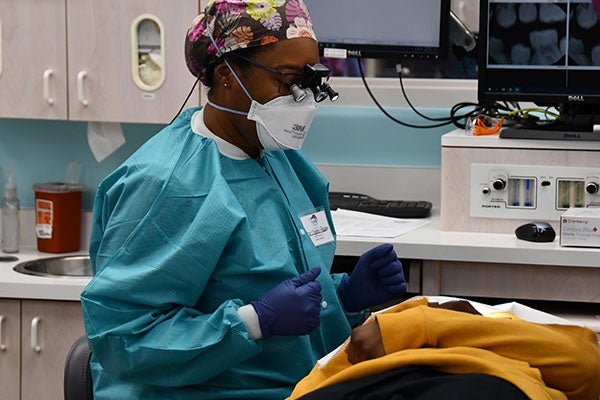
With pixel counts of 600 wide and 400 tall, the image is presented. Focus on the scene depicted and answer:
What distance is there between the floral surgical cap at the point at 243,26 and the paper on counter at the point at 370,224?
85cm

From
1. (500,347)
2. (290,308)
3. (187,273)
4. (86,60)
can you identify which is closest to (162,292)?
(187,273)

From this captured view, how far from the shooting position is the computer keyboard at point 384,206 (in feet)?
9.87

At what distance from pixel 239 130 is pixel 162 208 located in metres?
0.24

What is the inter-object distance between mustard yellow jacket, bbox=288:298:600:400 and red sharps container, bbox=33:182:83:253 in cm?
205

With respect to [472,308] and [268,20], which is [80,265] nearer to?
[268,20]

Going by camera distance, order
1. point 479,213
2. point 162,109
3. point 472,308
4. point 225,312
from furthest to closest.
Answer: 1. point 162,109
2. point 479,213
3. point 225,312
4. point 472,308

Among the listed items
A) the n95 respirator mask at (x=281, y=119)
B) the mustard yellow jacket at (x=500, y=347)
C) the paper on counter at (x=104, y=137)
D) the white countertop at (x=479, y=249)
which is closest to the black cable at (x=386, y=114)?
the white countertop at (x=479, y=249)

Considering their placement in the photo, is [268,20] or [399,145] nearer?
[268,20]

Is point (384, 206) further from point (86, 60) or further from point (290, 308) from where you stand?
point (290, 308)

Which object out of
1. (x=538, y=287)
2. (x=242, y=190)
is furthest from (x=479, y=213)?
(x=242, y=190)

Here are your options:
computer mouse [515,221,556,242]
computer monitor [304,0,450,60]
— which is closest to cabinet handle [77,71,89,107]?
computer monitor [304,0,450,60]

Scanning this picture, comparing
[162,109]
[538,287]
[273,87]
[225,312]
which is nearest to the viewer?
[225,312]

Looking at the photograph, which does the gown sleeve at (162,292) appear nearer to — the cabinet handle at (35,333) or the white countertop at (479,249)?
the white countertop at (479,249)

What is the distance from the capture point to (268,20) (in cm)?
190
